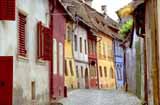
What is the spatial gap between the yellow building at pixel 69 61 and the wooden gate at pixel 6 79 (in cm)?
2163

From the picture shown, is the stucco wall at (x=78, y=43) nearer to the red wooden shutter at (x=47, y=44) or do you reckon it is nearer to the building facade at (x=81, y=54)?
the building facade at (x=81, y=54)

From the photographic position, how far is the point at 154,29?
1308cm

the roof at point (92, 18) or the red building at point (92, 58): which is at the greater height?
the roof at point (92, 18)

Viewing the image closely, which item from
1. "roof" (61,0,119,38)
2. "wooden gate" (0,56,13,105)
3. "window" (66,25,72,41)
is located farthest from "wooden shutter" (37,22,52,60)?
"roof" (61,0,119,38)

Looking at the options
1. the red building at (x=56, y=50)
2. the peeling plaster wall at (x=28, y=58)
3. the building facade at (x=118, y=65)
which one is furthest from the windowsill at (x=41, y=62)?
the building facade at (x=118, y=65)

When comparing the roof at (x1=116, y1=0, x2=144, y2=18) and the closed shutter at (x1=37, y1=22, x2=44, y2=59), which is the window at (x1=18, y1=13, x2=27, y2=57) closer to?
the closed shutter at (x1=37, y1=22, x2=44, y2=59)

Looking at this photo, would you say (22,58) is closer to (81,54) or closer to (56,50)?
(56,50)

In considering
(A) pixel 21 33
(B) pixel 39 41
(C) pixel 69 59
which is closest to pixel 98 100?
(B) pixel 39 41

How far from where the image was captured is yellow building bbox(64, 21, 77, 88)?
3689 centimetres

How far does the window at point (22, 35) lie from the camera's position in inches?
681

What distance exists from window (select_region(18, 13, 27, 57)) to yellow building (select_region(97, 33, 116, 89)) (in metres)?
36.4

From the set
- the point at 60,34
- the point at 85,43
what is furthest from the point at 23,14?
the point at 85,43

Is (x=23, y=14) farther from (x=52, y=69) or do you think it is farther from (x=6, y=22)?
(x=52, y=69)

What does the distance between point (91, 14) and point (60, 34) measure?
96.8 feet
